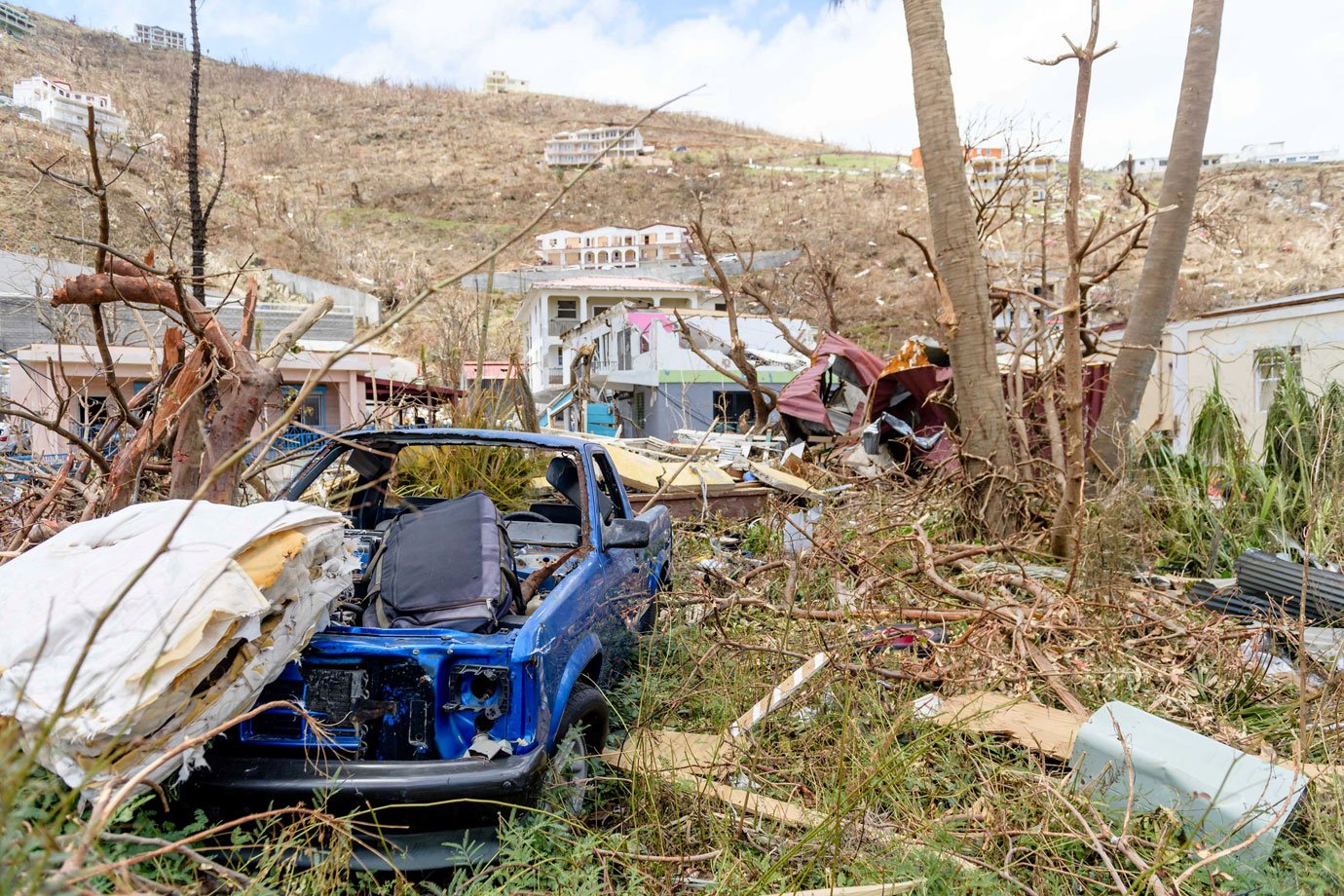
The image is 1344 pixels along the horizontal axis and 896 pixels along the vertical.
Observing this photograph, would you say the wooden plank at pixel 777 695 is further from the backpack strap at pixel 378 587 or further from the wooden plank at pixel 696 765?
the backpack strap at pixel 378 587

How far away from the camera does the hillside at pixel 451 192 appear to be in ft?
123

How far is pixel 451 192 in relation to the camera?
2758 inches

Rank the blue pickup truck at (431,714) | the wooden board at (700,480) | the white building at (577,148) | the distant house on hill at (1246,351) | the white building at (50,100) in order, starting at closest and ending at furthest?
the blue pickup truck at (431,714), the wooden board at (700,480), the distant house on hill at (1246,351), the white building at (50,100), the white building at (577,148)

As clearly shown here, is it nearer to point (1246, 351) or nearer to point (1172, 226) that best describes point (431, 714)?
→ point (1172, 226)

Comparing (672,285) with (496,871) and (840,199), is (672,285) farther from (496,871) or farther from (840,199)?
(496,871)

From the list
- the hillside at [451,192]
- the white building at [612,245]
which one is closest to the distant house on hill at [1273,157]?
the hillside at [451,192]

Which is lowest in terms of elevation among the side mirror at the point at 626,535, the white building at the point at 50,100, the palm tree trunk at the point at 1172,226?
the side mirror at the point at 626,535

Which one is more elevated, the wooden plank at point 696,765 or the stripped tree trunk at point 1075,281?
the stripped tree trunk at point 1075,281

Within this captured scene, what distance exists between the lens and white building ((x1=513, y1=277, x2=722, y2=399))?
4081cm

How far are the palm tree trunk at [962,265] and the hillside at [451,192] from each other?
6.36 m

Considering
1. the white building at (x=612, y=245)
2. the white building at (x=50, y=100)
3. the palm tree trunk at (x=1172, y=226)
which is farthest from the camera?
the white building at (x=612, y=245)

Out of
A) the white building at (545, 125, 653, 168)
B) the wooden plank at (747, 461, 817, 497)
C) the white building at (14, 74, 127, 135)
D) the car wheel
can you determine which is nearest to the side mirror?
the car wheel

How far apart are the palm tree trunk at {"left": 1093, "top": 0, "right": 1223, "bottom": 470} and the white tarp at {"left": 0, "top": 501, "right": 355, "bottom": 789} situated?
28.8 feet

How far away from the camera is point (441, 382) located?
10.7 meters
